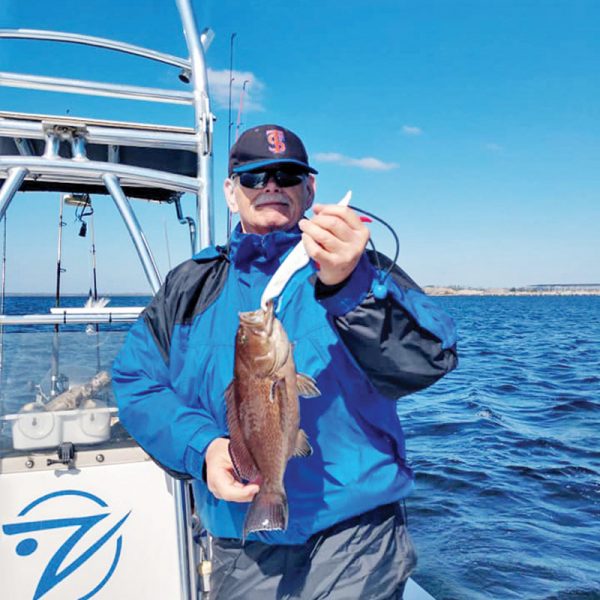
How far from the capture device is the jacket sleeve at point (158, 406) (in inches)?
90.2

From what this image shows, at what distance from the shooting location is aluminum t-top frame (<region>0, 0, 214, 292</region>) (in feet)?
10.8

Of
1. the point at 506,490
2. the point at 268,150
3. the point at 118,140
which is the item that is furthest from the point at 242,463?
the point at 506,490

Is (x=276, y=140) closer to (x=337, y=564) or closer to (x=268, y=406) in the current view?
(x=268, y=406)

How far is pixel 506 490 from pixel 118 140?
23.4 ft

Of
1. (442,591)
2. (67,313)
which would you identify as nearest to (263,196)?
(67,313)

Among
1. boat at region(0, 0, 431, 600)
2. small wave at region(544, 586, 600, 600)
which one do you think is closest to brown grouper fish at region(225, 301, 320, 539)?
boat at region(0, 0, 431, 600)

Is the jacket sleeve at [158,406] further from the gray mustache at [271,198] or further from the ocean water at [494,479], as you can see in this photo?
the ocean water at [494,479]

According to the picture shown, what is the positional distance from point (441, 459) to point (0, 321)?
7932 millimetres

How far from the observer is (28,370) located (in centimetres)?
359

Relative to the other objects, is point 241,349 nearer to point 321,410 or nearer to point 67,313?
point 321,410

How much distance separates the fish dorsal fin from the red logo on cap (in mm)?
1011

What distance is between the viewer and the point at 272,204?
252cm

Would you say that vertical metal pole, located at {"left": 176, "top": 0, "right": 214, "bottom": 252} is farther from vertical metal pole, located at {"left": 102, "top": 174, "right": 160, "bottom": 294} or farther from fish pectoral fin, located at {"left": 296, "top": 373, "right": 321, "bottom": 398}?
fish pectoral fin, located at {"left": 296, "top": 373, "right": 321, "bottom": 398}

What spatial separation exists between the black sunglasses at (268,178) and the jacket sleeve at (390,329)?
2.13ft
